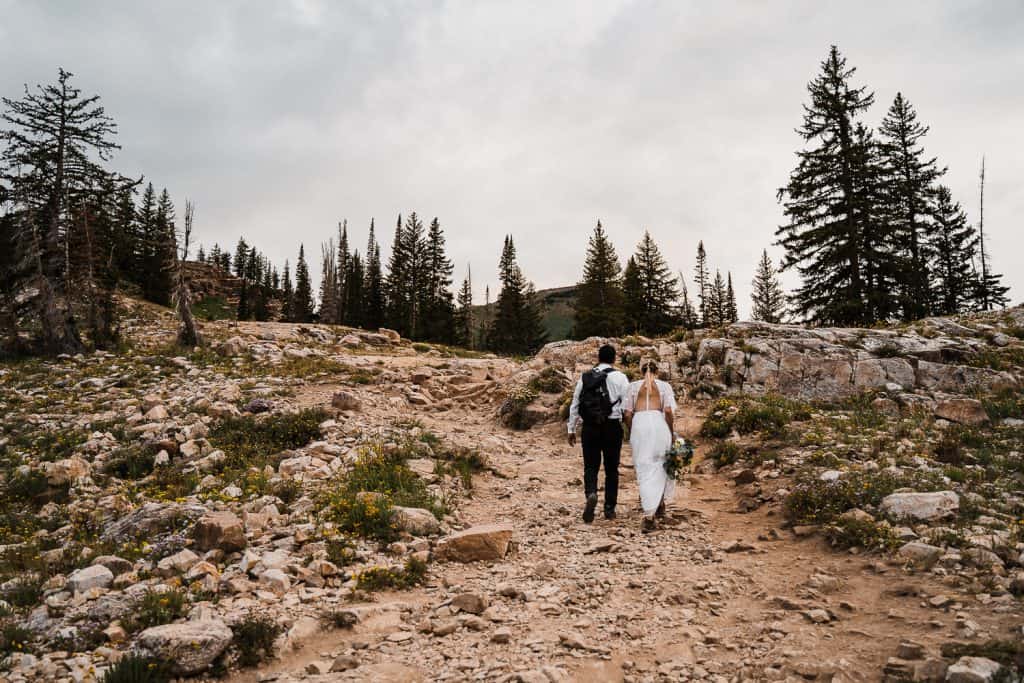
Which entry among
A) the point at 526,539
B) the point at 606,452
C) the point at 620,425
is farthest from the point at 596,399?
the point at 526,539

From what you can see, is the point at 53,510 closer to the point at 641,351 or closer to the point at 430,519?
the point at 430,519

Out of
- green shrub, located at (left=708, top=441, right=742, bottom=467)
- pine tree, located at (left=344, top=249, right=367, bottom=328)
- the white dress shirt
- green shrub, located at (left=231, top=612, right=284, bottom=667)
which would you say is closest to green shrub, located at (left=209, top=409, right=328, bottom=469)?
green shrub, located at (left=231, top=612, right=284, bottom=667)

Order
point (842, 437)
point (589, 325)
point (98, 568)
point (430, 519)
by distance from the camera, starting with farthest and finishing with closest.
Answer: point (589, 325), point (842, 437), point (430, 519), point (98, 568)

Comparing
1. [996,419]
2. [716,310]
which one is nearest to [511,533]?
[996,419]

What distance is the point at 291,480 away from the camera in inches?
330

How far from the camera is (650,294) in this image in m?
44.6

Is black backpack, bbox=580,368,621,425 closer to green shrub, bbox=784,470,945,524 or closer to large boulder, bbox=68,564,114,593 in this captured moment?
green shrub, bbox=784,470,945,524

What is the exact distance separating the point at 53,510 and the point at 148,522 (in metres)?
3.07

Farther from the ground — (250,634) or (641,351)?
(641,351)

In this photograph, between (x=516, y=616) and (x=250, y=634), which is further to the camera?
(x=516, y=616)

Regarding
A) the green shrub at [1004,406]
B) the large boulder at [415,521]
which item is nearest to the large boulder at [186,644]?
the large boulder at [415,521]

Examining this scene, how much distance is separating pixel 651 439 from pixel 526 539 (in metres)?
2.18

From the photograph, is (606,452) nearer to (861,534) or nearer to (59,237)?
(861,534)

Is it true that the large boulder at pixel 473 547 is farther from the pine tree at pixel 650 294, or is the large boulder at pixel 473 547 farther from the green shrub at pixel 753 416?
the pine tree at pixel 650 294
